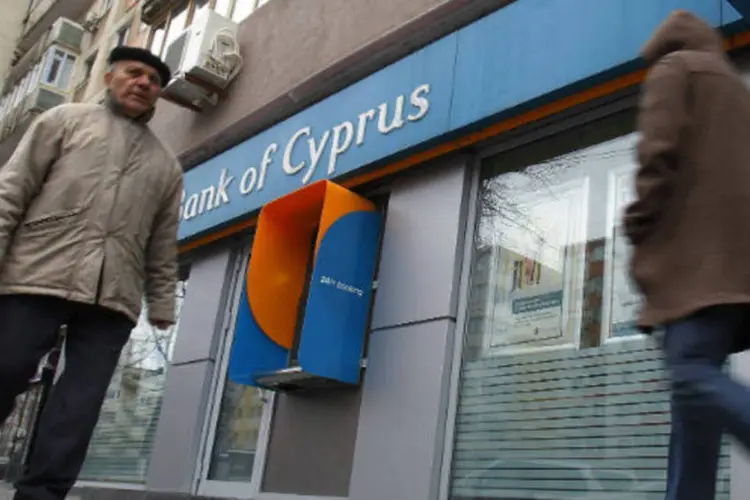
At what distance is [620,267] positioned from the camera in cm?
414

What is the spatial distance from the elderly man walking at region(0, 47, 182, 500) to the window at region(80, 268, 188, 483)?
4221 mm

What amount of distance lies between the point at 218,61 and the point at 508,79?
157 inches

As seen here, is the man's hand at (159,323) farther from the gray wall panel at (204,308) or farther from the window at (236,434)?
the gray wall panel at (204,308)

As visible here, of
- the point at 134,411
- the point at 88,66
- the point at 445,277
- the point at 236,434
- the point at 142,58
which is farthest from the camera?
the point at 88,66

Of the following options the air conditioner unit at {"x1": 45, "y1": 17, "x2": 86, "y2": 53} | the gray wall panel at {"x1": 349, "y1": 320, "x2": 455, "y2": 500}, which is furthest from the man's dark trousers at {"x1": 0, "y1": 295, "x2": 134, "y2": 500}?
the air conditioner unit at {"x1": 45, "y1": 17, "x2": 86, "y2": 53}

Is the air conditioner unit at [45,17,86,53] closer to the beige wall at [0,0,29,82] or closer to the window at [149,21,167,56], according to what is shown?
the window at [149,21,167,56]

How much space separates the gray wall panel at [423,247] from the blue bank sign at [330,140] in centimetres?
28

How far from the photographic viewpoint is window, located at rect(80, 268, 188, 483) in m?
7.21

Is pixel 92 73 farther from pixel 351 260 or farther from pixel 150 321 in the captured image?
pixel 150 321

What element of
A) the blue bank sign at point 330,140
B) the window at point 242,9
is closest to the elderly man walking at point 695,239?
the blue bank sign at point 330,140

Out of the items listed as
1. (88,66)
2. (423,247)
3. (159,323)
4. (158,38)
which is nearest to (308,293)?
(423,247)

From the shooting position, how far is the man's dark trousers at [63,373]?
8.46 feet

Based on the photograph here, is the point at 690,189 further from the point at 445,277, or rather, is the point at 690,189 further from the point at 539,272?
the point at 445,277

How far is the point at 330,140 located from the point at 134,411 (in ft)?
11.2
